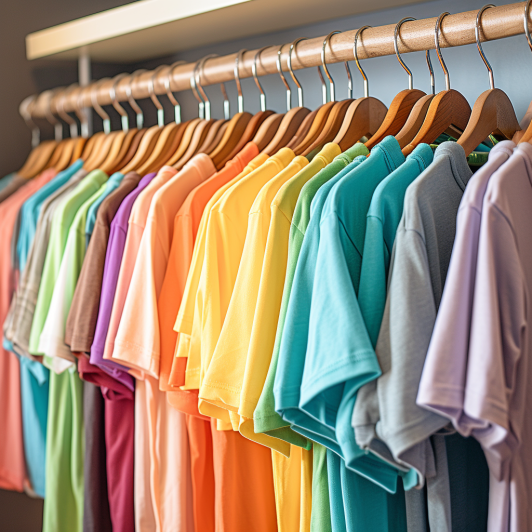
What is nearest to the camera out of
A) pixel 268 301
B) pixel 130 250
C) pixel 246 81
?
pixel 268 301

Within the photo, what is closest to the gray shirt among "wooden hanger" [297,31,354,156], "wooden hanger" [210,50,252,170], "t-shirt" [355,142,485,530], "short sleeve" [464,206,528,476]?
"wooden hanger" [210,50,252,170]

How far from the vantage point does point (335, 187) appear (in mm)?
775

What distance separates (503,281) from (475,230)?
0.07 metres

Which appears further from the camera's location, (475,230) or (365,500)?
(365,500)

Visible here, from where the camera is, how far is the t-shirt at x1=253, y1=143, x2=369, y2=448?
785 millimetres

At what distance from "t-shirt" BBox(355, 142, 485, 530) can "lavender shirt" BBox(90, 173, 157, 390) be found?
1.89ft

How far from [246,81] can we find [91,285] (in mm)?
874

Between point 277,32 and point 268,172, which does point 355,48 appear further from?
point 277,32

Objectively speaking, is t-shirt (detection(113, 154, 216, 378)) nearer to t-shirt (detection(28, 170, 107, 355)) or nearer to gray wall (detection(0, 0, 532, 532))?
t-shirt (detection(28, 170, 107, 355))

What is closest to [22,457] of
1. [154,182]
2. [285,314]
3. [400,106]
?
[154,182]

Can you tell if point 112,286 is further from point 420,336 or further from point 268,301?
point 420,336

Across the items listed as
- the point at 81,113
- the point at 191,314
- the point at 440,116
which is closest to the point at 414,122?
the point at 440,116

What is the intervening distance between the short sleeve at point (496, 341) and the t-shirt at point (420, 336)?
0.20 feet

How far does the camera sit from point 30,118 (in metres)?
1.73
